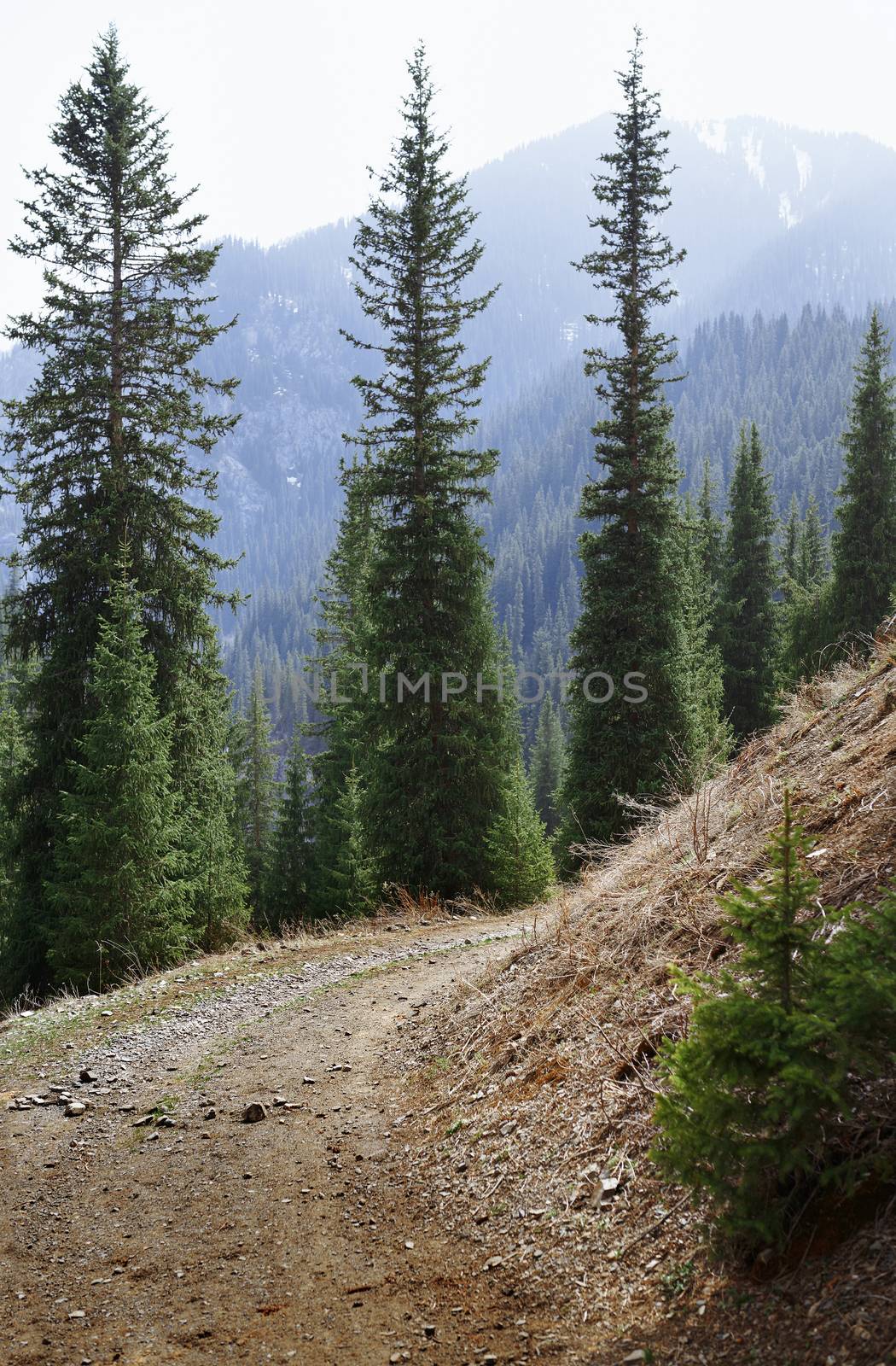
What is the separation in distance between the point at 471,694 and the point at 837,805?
1289 centimetres

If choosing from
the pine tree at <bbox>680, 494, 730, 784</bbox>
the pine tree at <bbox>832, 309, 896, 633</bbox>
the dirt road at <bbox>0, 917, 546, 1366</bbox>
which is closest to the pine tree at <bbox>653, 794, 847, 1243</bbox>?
the dirt road at <bbox>0, 917, 546, 1366</bbox>

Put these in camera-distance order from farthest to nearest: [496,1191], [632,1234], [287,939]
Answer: [287,939] → [496,1191] → [632,1234]

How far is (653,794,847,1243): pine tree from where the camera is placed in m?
3.02

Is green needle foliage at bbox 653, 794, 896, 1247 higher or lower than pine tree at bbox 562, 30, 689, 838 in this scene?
lower

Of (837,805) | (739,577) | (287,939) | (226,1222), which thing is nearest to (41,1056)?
(226,1222)

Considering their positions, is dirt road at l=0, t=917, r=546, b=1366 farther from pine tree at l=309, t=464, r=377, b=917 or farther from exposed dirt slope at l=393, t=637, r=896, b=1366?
pine tree at l=309, t=464, r=377, b=917

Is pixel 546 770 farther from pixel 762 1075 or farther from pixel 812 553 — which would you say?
pixel 762 1075

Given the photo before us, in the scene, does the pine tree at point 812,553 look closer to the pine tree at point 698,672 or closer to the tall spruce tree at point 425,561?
the pine tree at point 698,672

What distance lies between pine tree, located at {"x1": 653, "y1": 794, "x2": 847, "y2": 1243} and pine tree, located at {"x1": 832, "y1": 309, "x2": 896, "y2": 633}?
26385 mm

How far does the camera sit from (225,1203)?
5016 millimetres

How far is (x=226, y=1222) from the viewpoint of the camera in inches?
189

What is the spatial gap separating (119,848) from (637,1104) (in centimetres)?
1010

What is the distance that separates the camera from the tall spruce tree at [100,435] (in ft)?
51.3

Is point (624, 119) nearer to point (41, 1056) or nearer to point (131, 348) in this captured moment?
point (131, 348)
